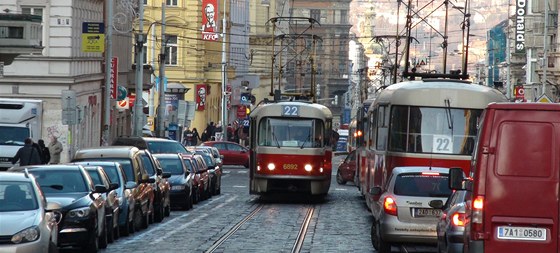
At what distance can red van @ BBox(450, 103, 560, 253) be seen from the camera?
1775cm

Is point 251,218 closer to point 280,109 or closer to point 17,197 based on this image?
point 280,109

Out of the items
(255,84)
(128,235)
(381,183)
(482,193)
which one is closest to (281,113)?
(381,183)

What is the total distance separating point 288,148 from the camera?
144ft

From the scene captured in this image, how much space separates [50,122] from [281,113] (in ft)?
49.2

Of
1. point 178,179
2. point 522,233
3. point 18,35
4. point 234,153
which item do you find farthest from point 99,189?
point 234,153

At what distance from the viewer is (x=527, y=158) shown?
17812 mm

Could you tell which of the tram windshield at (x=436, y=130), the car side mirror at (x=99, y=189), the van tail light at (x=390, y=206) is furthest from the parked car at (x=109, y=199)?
the tram windshield at (x=436, y=130)

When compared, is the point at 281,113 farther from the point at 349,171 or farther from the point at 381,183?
the point at 349,171

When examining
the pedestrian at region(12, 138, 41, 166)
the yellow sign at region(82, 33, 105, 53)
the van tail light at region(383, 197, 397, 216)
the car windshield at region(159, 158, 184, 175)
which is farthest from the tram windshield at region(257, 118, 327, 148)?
the van tail light at region(383, 197, 397, 216)

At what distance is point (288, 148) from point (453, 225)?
23.2 m

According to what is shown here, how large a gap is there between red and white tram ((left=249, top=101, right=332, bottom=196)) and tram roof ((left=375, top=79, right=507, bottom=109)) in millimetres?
11025

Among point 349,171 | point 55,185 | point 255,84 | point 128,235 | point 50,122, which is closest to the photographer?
point 55,185

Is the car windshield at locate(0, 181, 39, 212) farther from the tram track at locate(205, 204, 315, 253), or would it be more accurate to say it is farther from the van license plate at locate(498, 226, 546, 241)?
the van license plate at locate(498, 226, 546, 241)

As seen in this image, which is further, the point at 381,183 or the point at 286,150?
the point at 286,150
